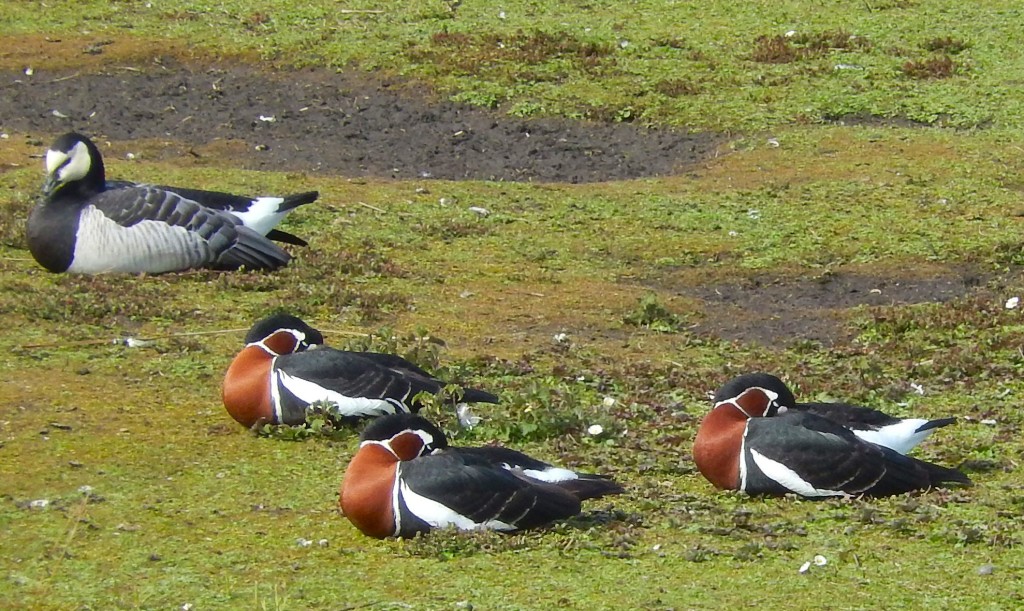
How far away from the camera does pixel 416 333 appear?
35.6 feet

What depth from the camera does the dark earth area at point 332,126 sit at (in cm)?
1686

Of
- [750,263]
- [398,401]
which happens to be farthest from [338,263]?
[398,401]

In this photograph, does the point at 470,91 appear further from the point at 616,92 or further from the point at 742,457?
the point at 742,457

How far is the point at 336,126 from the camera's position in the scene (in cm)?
1809

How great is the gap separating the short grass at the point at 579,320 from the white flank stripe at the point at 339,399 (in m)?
0.21

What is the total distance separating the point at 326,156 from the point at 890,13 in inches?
335

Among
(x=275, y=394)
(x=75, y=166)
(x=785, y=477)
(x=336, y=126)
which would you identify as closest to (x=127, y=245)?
(x=75, y=166)

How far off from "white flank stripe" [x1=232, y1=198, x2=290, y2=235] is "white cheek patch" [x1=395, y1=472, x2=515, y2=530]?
6.10 metres

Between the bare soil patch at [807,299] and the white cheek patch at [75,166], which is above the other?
the white cheek patch at [75,166]

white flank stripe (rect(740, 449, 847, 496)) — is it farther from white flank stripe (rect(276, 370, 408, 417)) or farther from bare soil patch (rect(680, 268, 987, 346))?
bare soil patch (rect(680, 268, 987, 346))

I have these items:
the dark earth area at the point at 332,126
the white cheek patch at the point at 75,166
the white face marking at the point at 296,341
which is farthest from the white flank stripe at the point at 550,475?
the dark earth area at the point at 332,126

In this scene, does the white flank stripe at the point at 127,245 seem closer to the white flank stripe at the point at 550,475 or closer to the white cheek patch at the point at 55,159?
the white cheek patch at the point at 55,159

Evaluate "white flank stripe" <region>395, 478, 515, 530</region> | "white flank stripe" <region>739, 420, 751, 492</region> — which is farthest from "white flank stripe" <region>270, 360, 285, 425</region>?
"white flank stripe" <region>739, 420, 751, 492</region>

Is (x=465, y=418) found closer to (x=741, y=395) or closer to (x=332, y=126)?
(x=741, y=395)
